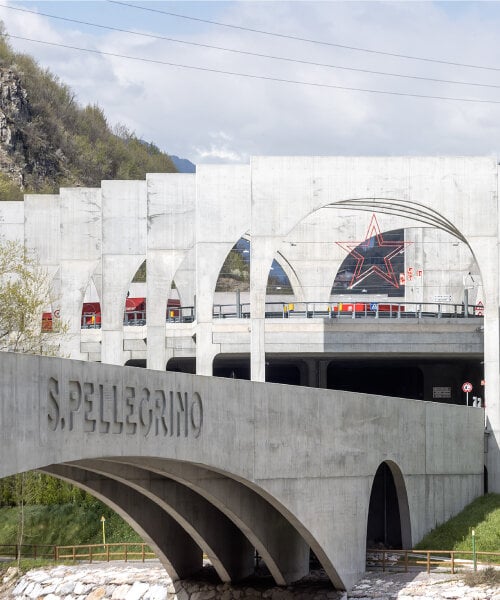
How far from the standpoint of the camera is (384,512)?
3712 centimetres

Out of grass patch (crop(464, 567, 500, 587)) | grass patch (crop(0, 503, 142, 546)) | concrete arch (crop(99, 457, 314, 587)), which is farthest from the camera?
grass patch (crop(0, 503, 142, 546))

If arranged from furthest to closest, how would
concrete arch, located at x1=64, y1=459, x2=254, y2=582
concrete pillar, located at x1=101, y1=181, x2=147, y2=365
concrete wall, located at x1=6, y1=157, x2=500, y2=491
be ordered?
concrete pillar, located at x1=101, y1=181, x2=147, y2=365
concrete wall, located at x1=6, y1=157, x2=500, y2=491
concrete arch, located at x1=64, y1=459, x2=254, y2=582

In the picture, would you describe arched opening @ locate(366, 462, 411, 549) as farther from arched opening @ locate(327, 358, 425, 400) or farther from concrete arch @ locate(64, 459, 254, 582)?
arched opening @ locate(327, 358, 425, 400)

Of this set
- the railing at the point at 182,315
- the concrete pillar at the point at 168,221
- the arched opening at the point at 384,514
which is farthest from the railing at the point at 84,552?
the railing at the point at 182,315

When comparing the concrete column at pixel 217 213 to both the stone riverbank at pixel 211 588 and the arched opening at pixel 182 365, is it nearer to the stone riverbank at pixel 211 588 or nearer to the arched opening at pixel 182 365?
the stone riverbank at pixel 211 588

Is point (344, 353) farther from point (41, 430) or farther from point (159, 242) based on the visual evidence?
point (41, 430)

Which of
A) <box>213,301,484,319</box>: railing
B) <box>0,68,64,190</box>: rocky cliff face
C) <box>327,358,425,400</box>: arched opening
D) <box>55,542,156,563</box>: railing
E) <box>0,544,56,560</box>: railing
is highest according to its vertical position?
<box>0,68,64,190</box>: rocky cliff face

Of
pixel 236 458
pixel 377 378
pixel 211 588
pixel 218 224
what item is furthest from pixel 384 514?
pixel 377 378

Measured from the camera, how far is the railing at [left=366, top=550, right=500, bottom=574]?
105 feet

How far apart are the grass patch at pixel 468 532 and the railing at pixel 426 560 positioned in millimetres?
726

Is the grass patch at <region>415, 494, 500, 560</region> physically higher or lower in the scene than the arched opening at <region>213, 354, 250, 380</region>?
lower

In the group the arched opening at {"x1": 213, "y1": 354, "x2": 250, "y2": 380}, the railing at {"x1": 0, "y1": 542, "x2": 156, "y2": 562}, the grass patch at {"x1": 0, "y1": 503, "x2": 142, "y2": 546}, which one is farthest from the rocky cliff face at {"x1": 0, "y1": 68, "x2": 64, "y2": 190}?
the railing at {"x1": 0, "y1": 542, "x2": 156, "y2": 562}

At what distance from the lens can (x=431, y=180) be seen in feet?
146

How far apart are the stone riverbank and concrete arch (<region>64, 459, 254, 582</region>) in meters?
0.60
